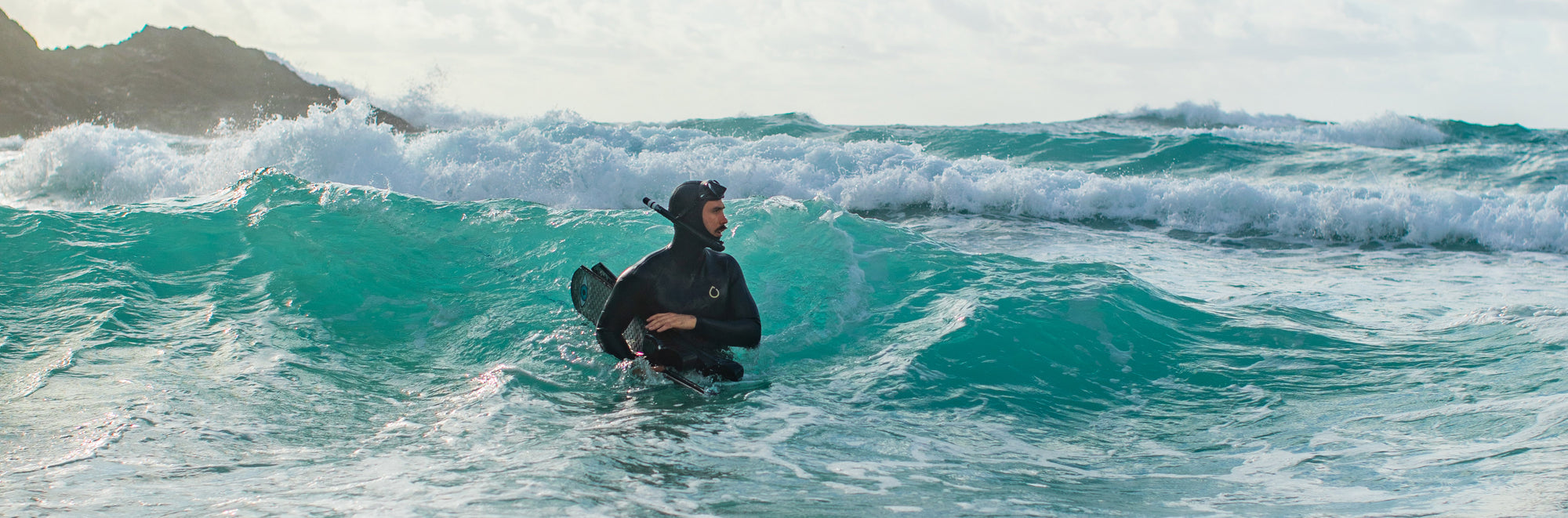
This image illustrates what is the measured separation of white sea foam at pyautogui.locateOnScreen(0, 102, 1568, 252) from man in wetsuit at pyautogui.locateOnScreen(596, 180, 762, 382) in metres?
10.7

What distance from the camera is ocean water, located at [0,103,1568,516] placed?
147 inches

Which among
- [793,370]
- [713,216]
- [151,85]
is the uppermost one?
[151,85]

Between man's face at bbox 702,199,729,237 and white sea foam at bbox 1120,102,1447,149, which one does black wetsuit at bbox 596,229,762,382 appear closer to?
man's face at bbox 702,199,729,237

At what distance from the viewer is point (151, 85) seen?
37.2 metres

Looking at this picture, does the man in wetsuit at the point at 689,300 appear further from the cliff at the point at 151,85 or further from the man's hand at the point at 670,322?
the cliff at the point at 151,85

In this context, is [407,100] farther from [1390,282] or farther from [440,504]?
[440,504]

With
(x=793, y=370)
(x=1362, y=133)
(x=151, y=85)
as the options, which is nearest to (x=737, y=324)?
(x=793, y=370)

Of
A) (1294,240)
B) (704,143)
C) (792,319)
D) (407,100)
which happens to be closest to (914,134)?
(704,143)

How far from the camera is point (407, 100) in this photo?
32.9 meters

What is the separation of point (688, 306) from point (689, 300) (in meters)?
0.03

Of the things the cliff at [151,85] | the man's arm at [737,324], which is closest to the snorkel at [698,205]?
the man's arm at [737,324]

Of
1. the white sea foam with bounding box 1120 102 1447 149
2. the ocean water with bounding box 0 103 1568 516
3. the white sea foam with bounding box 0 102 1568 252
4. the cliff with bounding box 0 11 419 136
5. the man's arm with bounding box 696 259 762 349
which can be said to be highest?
the cliff with bounding box 0 11 419 136

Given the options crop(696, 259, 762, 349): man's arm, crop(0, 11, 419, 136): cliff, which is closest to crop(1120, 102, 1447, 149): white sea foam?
crop(696, 259, 762, 349): man's arm

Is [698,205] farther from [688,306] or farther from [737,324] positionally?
[737,324]
